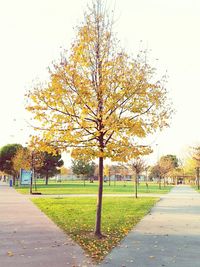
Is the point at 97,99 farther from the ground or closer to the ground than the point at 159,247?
farther from the ground

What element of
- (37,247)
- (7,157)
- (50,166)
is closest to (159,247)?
(37,247)

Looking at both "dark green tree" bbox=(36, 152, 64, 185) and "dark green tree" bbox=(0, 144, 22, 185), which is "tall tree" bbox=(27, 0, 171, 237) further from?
"dark green tree" bbox=(36, 152, 64, 185)

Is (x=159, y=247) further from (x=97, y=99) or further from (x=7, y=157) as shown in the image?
(x=7, y=157)

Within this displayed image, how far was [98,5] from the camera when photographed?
426 inches

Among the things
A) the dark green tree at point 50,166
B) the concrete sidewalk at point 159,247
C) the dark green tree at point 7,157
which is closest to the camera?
the concrete sidewalk at point 159,247

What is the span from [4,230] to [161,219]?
6090 millimetres

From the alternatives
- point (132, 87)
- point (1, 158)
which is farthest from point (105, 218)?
point (1, 158)

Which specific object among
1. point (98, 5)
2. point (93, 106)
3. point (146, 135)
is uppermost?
point (98, 5)

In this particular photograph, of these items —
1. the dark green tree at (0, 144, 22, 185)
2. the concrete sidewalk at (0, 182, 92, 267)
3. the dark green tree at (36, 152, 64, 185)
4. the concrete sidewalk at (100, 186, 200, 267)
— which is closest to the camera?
the concrete sidewalk at (0, 182, 92, 267)

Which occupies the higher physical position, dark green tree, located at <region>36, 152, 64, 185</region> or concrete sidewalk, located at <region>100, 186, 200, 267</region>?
dark green tree, located at <region>36, 152, 64, 185</region>

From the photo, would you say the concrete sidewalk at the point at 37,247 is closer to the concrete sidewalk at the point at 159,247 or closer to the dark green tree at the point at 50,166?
the concrete sidewalk at the point at 159,247

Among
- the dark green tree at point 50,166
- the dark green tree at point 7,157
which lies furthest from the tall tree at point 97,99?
the dark green tree at point 50,166

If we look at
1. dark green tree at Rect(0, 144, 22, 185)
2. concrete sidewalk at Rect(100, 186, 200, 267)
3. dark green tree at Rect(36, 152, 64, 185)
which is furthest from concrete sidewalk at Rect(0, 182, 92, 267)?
dark green tree at Rect(36, 152, 64, 185)

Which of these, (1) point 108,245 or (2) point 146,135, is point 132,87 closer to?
(2) point 146,135
